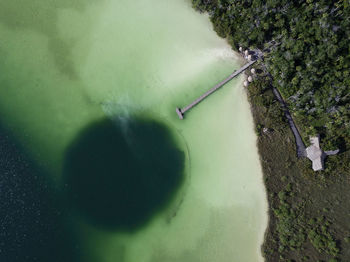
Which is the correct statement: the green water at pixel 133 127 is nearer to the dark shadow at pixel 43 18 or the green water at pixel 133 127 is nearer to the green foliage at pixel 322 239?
the dark shadow at pixel 43 18

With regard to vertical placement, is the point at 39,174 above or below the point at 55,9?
below

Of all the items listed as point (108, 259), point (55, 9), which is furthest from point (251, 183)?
point (55, 9)

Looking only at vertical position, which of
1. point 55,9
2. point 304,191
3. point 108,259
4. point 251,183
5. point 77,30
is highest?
point 55,9

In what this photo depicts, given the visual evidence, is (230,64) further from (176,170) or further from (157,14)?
(176,170)

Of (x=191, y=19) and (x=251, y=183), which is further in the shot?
(x=191, y=19)
